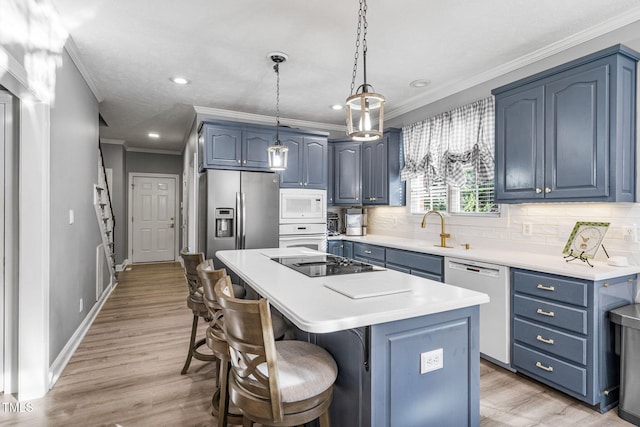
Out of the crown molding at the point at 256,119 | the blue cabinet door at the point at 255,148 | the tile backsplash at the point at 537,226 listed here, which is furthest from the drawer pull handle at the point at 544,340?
the crown molding at the point at 256,119

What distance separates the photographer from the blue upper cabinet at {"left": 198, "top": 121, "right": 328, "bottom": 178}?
414 centimetres

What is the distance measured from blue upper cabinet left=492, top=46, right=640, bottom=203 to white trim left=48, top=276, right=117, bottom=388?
151 inches

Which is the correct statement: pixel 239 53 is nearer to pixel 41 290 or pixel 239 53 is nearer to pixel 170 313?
pixel 41 290

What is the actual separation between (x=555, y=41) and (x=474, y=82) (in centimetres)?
83

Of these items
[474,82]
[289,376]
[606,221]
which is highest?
[474,82]

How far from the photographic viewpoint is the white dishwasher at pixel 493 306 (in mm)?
2619

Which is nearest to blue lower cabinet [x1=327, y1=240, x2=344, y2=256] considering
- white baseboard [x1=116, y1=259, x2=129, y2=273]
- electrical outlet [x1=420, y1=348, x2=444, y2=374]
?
electrical outlet [x1=420, y1=348, x2=444, y2=374]

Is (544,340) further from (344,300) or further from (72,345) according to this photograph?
(72,345)

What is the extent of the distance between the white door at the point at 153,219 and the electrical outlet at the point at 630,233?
25.9ft

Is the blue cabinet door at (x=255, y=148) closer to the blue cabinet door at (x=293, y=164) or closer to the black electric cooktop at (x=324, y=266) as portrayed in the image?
the blue cabinet door at (x=293, y=164)

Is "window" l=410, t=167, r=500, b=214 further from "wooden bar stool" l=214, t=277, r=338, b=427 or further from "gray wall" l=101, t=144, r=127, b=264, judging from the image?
"gray wall" l=101, t=144, r=127, b=264

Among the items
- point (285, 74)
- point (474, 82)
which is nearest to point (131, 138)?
point (285, 74)

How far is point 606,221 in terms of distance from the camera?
A: 2.52m

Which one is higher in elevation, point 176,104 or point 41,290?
point 176,104
